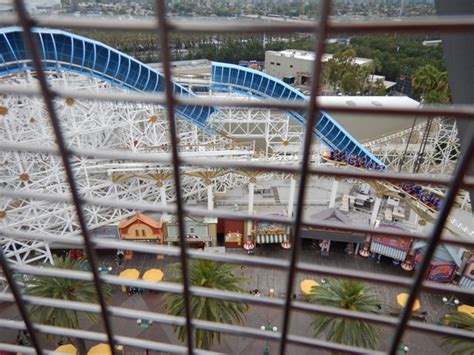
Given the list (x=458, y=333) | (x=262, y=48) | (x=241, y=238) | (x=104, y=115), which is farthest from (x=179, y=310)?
(x=262, y=48)

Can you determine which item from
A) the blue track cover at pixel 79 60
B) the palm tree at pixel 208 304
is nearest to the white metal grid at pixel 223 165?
the palm tree at pixel 208 304

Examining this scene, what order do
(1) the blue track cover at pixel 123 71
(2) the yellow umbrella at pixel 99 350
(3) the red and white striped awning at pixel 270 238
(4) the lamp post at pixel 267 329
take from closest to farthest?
(2) the yellow umbrella at pixel 99 350 → (4) the lamp post at pixel 267 329 → (1) the blue track cover at pixel 123 71 → (3) the red and white striped awning at pixel 270 238

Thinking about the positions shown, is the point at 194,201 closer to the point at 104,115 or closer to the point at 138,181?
the point at 138,181

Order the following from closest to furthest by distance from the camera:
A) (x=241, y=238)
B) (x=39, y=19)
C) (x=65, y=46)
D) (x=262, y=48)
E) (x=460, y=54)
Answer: (x=39, y=19), (x=460, y=54), (x=65, y=46), (x=241, y=238), (x=262, y=48)

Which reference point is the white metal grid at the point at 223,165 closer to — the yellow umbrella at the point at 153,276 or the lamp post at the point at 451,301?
the yellow umbrella at the point at 153,276

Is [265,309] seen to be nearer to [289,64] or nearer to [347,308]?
[347,308]

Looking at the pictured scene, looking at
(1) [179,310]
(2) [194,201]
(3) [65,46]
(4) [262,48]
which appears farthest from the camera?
(4) [262,48]

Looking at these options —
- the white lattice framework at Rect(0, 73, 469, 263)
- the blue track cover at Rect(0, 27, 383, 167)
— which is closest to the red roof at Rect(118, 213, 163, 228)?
the white lattice framework at Rect(0, 73, 469, 263)
